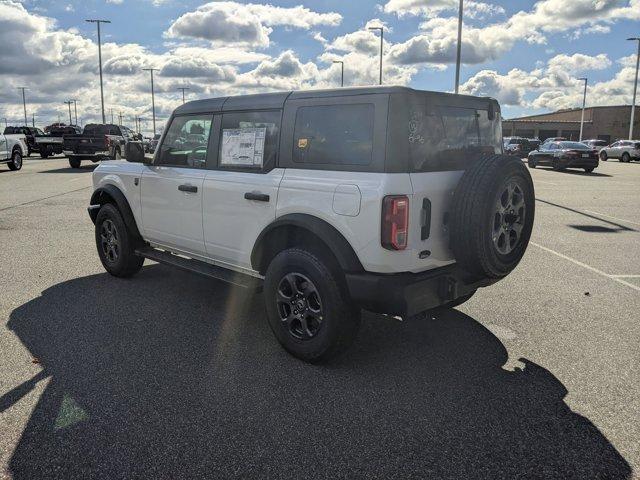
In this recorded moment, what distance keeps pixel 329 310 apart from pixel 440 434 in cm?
104

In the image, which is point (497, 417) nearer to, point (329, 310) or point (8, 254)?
point (329, 310)

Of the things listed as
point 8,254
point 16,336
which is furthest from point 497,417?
point 8,254

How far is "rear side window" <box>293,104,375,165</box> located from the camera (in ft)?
11.5

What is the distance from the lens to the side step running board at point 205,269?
4.38 m

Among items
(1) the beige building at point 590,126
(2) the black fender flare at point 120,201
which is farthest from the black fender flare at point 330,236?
(1) the beige building at point 590,126

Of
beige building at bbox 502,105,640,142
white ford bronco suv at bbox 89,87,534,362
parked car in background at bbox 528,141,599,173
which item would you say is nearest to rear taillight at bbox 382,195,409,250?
white ford bronco suv at bbox 89,87,534,362

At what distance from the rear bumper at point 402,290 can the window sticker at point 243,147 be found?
1346 millimetres

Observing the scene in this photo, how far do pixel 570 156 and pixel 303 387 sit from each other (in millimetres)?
23998

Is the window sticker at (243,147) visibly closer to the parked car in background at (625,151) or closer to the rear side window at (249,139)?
the rear side window at (249,139)

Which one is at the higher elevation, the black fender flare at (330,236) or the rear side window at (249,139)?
the rear side window at (249,139)

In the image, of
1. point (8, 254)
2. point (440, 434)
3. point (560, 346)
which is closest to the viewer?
point (440, 434)

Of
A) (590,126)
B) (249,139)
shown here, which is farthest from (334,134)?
(590,126)

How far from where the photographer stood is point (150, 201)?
210 inches

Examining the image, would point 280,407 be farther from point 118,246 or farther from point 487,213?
point 118,246
